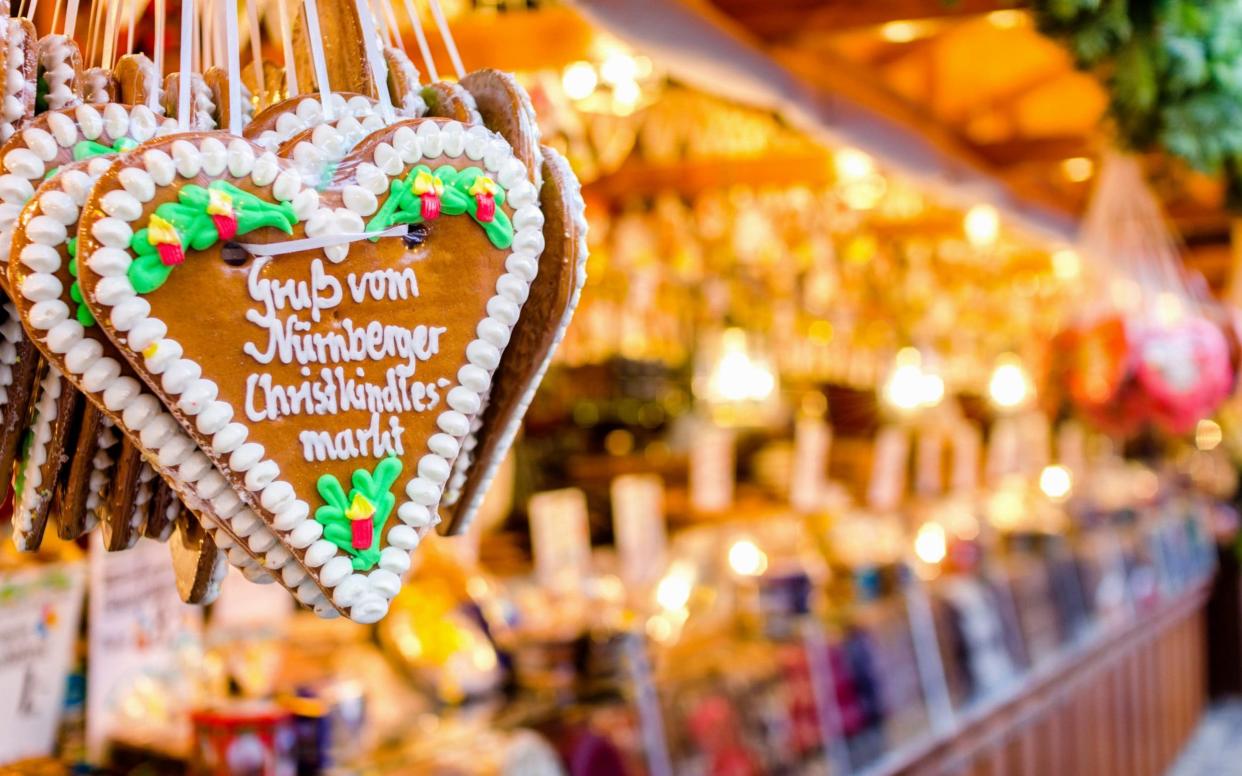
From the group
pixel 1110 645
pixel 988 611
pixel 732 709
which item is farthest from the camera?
pixel 1110 645

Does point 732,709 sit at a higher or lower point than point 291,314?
lower

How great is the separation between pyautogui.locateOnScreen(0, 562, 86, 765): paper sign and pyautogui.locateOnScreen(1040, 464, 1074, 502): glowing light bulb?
6.32 m

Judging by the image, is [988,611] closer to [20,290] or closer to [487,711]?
[487,711]

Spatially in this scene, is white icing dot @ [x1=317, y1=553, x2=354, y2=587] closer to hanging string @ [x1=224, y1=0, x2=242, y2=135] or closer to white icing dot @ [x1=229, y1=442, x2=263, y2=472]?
white icing dot @ [x1=229, y1=442, x2=263, y2=472]

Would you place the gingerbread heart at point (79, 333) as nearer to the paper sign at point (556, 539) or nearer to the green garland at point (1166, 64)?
the green garland at point (1166, 64)

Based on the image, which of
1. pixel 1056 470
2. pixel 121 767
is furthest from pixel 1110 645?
pixel 121 767

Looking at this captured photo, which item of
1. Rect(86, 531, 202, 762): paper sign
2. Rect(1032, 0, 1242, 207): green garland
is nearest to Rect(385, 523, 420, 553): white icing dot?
Rect(86, 531, 202, 762): paper sign

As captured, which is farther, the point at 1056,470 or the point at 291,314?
the point at 1056,470

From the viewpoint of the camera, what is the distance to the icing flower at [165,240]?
25.8 inches

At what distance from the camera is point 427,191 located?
74 centimetres

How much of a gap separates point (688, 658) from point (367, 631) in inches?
36.5

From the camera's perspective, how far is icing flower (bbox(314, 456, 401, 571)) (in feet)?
2.37

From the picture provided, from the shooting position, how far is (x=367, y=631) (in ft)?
10.2

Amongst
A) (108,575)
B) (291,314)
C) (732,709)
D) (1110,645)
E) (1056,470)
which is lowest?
(1110,645)
